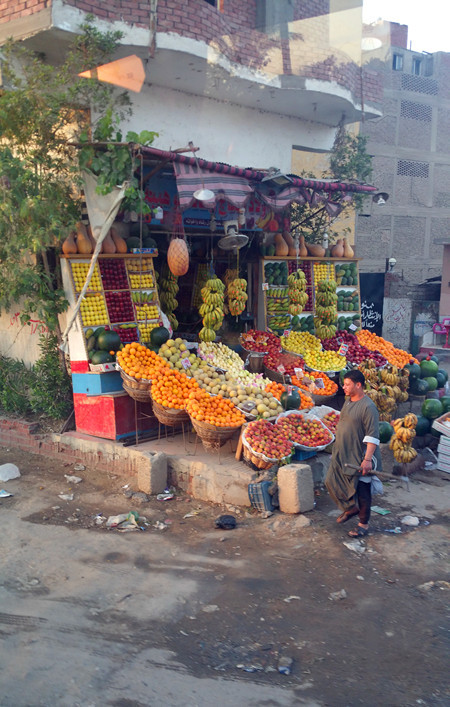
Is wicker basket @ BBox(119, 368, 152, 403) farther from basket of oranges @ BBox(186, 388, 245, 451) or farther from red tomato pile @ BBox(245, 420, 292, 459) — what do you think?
red tomato pile @ BBox(245, 420, 292, 459)

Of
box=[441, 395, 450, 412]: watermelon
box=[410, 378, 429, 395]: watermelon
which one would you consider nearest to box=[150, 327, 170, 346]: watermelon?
box=[441, 395, 450, 412]: watermelon

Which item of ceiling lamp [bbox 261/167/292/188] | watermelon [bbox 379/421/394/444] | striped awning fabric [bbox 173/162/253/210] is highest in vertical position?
ceiling lamp [bbox 261/167/292/188]

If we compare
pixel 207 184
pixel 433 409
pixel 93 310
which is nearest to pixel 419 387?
pixel 433 409

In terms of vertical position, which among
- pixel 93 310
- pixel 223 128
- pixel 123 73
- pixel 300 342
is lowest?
pixel 300 342

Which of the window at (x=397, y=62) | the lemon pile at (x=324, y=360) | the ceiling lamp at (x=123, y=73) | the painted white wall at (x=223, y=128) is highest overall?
the window at (x=397, y=62)

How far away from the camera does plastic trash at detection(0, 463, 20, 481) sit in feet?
25.6

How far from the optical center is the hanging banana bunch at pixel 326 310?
11117mm

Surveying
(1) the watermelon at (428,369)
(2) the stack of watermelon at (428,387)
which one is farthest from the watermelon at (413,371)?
(1) the watermelon at (428,369)

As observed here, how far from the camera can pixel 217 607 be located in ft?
15.8

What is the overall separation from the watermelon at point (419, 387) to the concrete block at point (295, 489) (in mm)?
4576

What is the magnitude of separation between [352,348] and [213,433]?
15.5ft

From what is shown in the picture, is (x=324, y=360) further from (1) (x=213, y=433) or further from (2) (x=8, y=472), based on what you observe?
(2) (x=8, y=472)

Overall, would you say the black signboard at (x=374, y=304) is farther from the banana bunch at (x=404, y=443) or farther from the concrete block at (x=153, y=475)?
the concrete block at (x=153, y=475)

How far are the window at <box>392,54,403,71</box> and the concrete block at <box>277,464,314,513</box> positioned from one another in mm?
20360
